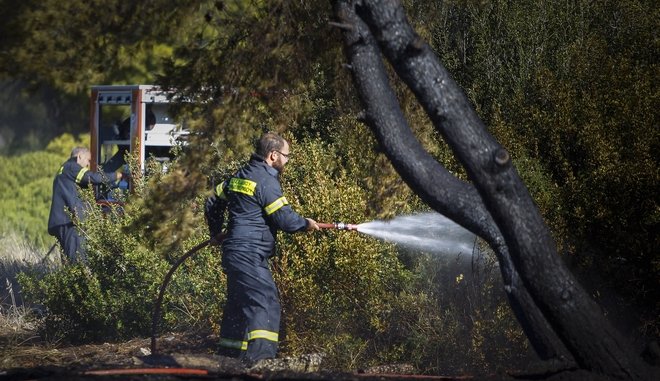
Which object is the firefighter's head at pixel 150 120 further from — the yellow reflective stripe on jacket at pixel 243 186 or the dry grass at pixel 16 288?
the yellow reflective stripe on jacket at pixel 243 186

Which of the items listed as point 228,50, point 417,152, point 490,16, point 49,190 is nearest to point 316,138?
point 490,16

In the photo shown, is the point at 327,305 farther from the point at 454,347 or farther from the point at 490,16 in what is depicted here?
the point at 490,16

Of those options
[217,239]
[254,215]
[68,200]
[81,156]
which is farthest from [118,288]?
[81,156]

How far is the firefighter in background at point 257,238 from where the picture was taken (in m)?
6.70

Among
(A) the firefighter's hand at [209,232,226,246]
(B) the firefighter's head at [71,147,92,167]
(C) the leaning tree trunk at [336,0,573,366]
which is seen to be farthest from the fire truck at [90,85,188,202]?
(C) the leaning tree trunk at [336,0,573,366]

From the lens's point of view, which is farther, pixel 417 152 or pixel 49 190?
pixel 49 190

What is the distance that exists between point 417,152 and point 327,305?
240 cm

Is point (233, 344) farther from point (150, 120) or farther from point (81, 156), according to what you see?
point (150, 120)

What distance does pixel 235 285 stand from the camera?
691 cm

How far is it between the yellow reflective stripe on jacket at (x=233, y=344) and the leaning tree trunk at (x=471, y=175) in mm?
2194

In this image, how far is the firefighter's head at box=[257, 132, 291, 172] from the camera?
681 centimetres

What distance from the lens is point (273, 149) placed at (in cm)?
681

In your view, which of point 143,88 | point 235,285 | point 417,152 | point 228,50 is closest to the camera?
point 417,152

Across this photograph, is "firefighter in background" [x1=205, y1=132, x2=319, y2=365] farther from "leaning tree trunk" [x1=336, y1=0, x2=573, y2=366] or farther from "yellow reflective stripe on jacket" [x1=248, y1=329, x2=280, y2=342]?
"leaning tree trunk" [x1=336, y1=0, x2=573, y2=366]
